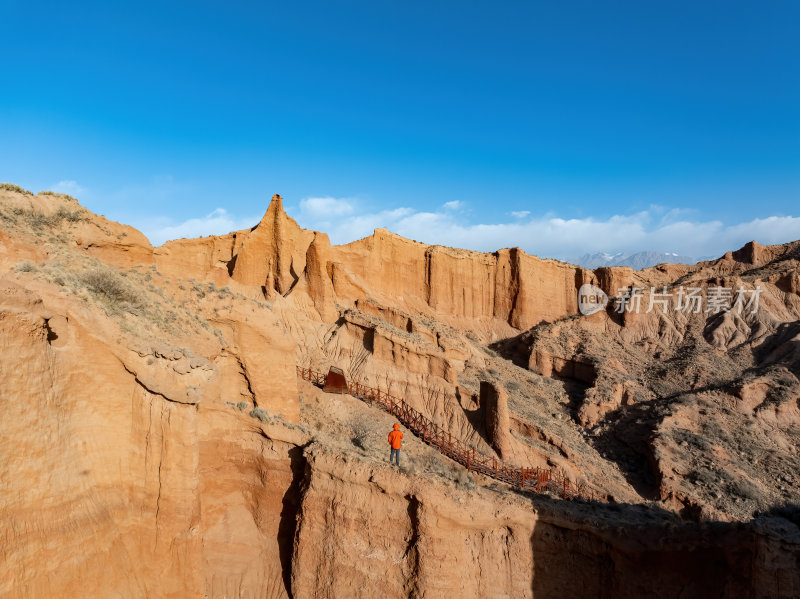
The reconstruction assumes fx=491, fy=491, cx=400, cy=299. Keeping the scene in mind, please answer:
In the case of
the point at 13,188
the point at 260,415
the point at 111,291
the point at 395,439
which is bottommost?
the point at 395,439

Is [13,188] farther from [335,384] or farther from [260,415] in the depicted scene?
[335,384]

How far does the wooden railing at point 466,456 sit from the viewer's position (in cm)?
1845

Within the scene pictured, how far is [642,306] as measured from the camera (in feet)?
155

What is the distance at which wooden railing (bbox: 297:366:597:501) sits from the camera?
18453mm

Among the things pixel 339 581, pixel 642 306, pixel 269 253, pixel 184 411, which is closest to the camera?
pixel 184 411

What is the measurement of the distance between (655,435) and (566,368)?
40.0 ft

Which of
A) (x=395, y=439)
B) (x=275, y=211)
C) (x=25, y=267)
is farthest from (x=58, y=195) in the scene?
(x=275, y=211)

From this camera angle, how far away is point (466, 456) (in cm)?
1953

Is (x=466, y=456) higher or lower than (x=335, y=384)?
lower

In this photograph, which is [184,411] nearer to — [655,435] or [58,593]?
[58,593]

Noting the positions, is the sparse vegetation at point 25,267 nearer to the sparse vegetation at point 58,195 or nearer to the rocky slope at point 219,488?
the rocky slope at point 219,488

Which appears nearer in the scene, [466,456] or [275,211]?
[466,456]

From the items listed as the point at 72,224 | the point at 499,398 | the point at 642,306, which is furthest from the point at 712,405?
the point at 72,224

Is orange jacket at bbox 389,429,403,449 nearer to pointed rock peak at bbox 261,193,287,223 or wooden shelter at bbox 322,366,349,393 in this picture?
wooden shelter at bbox 322,366,349,393
